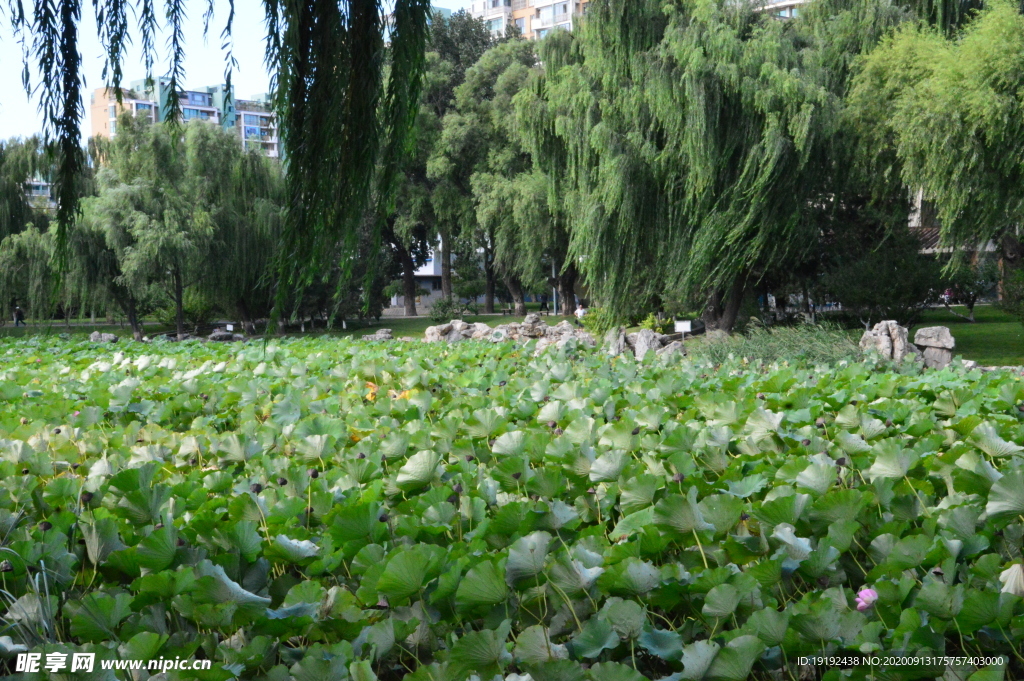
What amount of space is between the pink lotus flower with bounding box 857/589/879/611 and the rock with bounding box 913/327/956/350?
10645mm

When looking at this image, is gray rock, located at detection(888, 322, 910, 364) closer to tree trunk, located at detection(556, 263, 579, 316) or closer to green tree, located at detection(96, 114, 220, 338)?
green tree, located at detection(96, 114, 220, 338)

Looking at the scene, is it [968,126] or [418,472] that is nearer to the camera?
[418,472]

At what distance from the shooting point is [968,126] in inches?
419

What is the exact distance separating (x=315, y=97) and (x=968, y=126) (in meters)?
11.0

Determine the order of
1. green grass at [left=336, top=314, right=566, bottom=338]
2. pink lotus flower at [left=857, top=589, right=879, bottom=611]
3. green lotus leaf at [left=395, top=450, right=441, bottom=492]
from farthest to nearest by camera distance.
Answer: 1. green grass at [left=336, top=314, right=566, bottom=338]
2. green lotus leaf at [left=395, top=450, right=441, bottom=492]
3. pink lotus flower at [left=857, top=589, right=879, bottom=611]

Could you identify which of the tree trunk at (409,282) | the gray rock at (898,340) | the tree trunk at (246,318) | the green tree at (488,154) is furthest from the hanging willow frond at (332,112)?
the tree trunk at (409,282)

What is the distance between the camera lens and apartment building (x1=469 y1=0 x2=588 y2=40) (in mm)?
50094

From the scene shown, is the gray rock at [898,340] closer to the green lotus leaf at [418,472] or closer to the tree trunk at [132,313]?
the green lotus leaf at [418,472]

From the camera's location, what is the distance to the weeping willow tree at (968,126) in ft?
34.0

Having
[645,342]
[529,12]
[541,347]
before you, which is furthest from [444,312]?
[529,12]

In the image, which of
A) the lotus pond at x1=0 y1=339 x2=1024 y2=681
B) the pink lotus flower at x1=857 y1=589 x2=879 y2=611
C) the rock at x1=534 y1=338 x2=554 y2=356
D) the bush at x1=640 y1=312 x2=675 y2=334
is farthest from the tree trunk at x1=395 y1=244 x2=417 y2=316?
the pink lotus flower at x1=857 y1=589 x2=879 y2=611

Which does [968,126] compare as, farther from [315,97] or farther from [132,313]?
[132,313]

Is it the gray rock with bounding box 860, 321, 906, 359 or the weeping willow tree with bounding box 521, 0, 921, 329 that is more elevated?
the weeping willow tree with bounding box 521, 0, 921, 329

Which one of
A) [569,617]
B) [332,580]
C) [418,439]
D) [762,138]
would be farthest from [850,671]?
[762,138]
